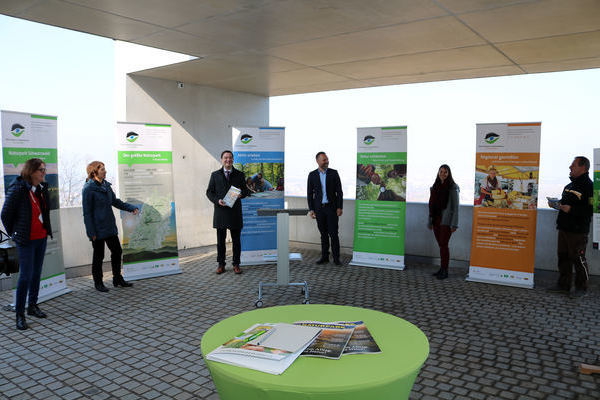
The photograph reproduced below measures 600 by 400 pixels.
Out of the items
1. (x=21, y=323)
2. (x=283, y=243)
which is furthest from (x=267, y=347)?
(x=21, y=323)

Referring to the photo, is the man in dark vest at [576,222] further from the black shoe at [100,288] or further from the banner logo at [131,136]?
the black shoe at [100,288]

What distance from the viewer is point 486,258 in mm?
6398

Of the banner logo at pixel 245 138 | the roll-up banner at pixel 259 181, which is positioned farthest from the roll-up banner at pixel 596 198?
the banner logo at pixel 245 138

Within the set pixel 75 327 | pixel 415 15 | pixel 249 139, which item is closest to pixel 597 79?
pixel 415 15

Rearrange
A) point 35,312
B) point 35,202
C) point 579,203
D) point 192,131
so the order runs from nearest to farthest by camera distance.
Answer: point 35,202
point 35,312
point 579,203
point 192,131

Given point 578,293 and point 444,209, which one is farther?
point 444,209

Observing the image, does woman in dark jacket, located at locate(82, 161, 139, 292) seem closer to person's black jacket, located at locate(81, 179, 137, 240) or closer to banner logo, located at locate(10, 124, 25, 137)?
person's black jacket, located at locate(81, 179, 137, 240)

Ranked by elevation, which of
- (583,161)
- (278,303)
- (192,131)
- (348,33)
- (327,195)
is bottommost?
(278,303)

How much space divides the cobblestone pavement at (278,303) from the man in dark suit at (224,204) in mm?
458

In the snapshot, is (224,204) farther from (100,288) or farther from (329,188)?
(100,288)

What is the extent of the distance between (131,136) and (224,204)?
1640 millimetres

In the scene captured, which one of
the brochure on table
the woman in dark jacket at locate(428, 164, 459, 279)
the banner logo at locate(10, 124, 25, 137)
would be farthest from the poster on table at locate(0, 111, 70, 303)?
the woman in dark jacket at locate(428, 164, 459, 279)

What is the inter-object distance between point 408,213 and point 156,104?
187 inches

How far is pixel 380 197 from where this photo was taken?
24.0 feet
